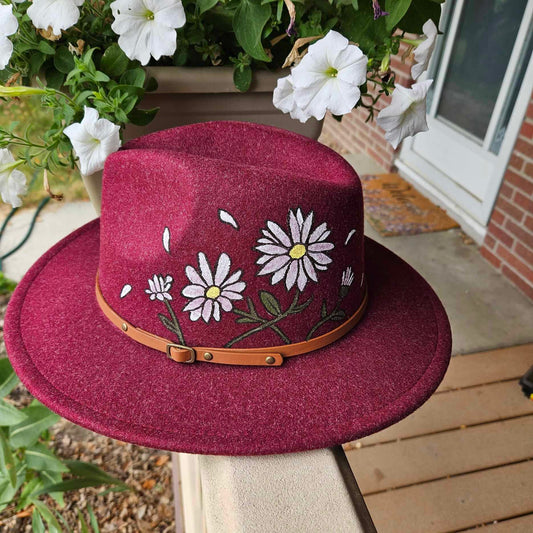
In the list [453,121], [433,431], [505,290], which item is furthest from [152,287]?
[453,121]

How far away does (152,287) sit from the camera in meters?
0.66

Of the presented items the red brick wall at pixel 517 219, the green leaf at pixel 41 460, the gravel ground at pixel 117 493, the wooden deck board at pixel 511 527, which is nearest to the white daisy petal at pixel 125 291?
the green leaf at pixel 41 460

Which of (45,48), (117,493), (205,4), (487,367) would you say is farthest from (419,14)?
(117,493)

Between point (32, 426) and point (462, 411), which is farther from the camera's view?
point (462, 411)

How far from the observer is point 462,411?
5.66 feet

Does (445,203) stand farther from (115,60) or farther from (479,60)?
(115,60)

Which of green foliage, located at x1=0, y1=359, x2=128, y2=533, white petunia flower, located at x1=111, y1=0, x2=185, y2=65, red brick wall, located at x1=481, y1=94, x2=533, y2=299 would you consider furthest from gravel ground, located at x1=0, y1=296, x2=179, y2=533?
red brick wall, located at x1=481, y1=94, x2=533, y2=299

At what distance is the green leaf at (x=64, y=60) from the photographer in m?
0.66

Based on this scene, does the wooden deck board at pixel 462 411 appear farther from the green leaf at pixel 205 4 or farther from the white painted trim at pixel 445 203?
the green leaf at pixel 205 4

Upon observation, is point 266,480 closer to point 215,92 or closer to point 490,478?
point 215,92

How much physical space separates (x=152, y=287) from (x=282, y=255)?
0.60 feet

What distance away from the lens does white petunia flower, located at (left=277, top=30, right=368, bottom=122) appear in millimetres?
557

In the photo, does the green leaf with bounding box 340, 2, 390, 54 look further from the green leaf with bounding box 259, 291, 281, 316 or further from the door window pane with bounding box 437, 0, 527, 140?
the door window pane with bounding box 437, 0, 527, 140

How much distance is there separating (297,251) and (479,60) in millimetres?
2334
